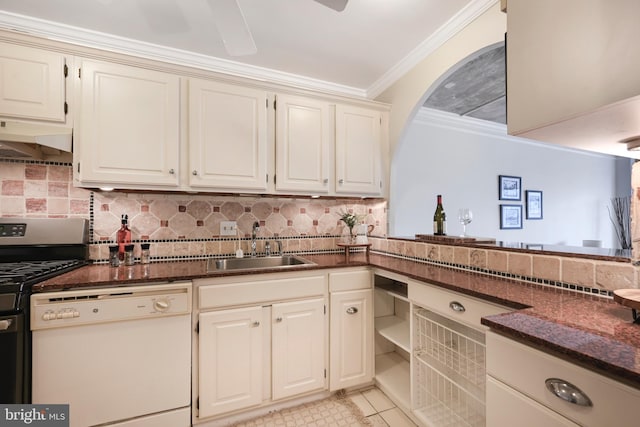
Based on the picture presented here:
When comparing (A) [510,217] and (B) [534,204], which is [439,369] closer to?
(A) [510,217]

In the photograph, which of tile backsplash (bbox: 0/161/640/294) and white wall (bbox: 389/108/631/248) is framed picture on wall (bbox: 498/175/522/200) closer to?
white wall (bbox: 389/108/631/248)

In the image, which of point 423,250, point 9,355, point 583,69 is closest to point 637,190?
point 583,69

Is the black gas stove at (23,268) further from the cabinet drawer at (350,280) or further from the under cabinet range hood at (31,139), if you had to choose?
the cabinet drawer at (350,280)

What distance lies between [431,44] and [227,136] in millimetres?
1605

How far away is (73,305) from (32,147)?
99 centimetres

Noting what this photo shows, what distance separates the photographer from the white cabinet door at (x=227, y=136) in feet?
5.87

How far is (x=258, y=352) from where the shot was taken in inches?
63.4

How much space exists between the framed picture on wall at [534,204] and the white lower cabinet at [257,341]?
12.8ft

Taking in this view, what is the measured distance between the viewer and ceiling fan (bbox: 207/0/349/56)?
45.0 inches

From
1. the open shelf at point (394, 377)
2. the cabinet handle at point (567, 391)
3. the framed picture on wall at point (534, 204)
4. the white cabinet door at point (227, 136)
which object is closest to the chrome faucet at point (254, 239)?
the white cabinet door at point (227, 136)

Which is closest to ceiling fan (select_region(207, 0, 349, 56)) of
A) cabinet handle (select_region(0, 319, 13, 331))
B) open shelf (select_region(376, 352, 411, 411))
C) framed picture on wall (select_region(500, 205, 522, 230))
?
cabinet handle (select_region(0, 319, 13, 331))

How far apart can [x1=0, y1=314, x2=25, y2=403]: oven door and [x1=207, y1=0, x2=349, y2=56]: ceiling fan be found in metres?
1.60

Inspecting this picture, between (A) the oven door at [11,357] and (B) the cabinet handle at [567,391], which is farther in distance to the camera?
(A) the oven door at [11,357]

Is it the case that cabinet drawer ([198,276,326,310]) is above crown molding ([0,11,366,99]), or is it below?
below
